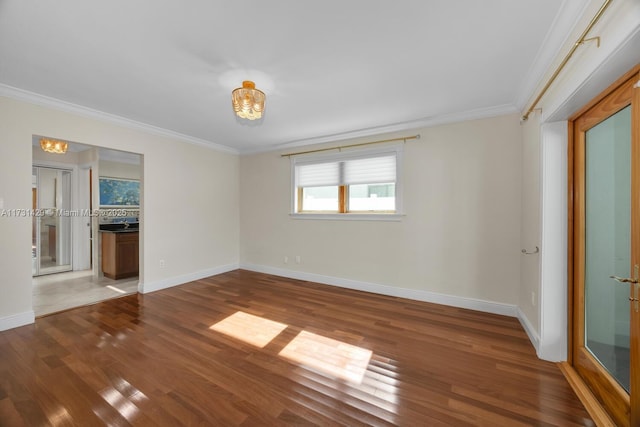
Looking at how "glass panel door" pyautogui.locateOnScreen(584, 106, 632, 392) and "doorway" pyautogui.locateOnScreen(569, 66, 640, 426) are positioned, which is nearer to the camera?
"doorway" pyautogui.locateOnScreen(569, 66, 640, 426)

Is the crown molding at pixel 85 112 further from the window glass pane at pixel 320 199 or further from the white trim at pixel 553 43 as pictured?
the white trim at pixel 553 43

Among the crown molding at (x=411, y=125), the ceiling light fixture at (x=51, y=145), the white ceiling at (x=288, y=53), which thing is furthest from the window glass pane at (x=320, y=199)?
the ceiling light fixture at (x=51, y=145)

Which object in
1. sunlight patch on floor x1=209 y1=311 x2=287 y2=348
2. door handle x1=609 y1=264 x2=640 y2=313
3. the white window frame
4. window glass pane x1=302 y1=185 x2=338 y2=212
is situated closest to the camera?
door handle x1=609 y1=264 x2=640 y2=313

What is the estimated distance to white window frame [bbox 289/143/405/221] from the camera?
3654 millimetres

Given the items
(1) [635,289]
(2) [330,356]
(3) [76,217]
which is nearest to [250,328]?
(2) [330,356]

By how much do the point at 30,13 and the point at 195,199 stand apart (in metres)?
3.13

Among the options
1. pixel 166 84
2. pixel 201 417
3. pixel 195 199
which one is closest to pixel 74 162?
pixel 195 199

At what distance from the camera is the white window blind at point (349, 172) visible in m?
3.79

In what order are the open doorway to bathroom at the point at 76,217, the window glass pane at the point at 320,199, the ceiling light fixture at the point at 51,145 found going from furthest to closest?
the open doorway to bathroom at the point at 76,217
the window glass pane at the point at 320,199
the ceiling light fixture at the point at 51,145

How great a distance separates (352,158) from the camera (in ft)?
13.3

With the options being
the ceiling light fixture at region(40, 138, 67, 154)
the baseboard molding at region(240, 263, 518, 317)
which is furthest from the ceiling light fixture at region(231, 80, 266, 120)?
the ceiling light fixture at region(40, 138, 67, 154)

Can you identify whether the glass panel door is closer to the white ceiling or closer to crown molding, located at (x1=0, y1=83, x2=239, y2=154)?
the white ceiling

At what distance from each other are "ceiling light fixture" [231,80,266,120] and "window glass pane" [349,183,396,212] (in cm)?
226

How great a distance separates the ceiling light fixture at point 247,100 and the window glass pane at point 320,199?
7.52ft
